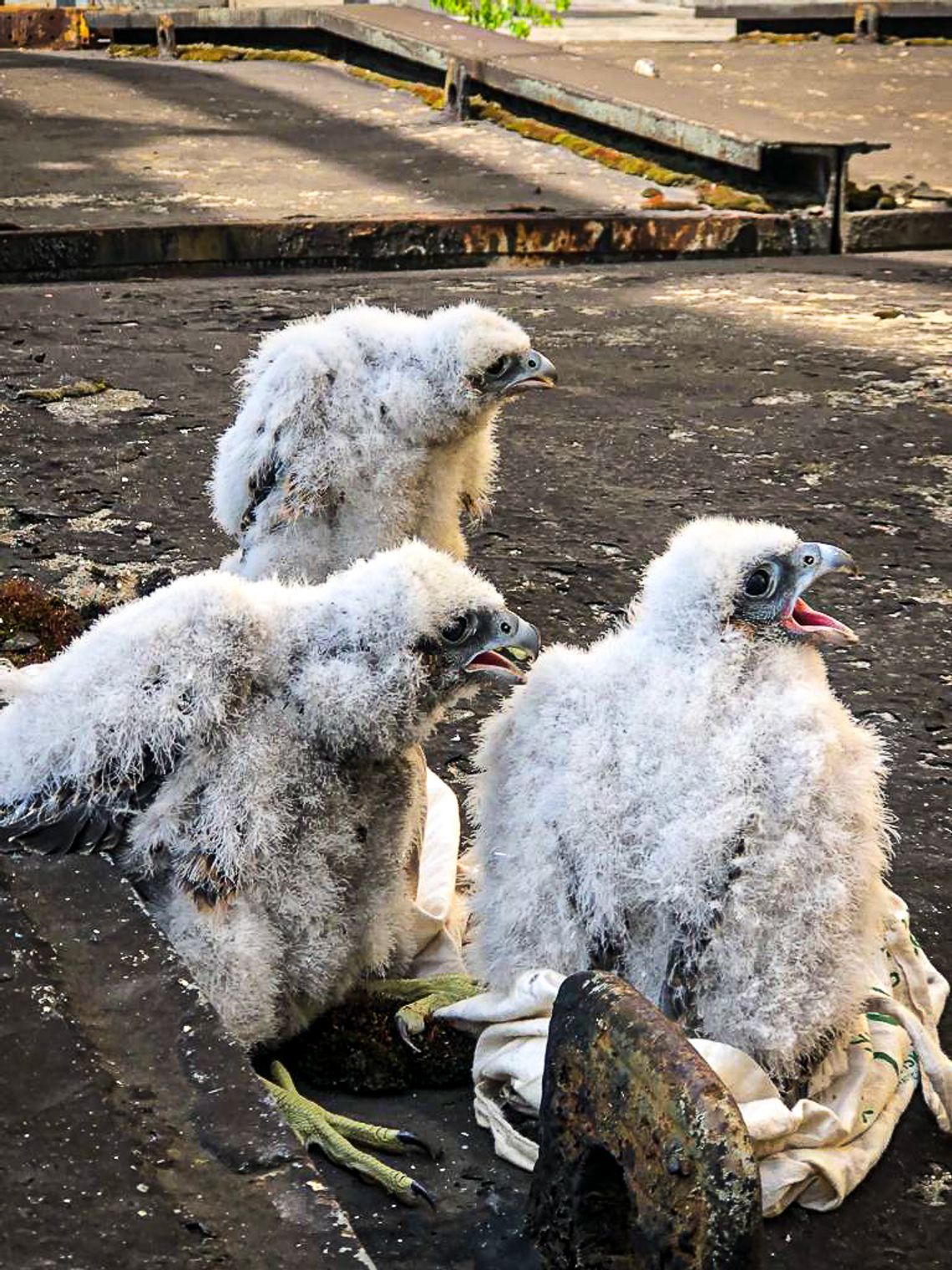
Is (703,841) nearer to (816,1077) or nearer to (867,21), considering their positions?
(816,1077)

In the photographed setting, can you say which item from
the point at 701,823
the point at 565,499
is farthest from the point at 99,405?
the point at 701,823

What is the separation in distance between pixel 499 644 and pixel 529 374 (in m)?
1.59

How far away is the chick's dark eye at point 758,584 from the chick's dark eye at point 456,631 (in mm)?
540

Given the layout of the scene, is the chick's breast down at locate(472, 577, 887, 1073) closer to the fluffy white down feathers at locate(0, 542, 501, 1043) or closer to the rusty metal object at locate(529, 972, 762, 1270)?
the fluffy white down feathers at locate(0, 542, 501, 1043)

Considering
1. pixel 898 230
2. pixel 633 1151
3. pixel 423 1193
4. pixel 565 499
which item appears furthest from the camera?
pixel 898 230

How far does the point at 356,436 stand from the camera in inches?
191

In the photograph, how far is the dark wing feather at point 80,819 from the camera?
11.0 feet

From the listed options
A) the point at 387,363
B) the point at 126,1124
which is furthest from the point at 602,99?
the point at 126,1124

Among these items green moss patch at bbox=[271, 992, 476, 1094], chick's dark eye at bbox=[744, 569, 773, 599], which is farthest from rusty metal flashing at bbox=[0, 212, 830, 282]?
green moss patch at bbox=[271, 992, 476, 1094]

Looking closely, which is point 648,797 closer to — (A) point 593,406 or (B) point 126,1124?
(B) point 126,1124

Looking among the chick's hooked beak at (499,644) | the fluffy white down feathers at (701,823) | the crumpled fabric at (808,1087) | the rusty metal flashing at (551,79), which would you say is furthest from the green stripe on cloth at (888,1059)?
the rusty metal flashing at (551,79)

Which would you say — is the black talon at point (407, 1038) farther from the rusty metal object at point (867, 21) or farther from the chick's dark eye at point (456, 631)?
the rusty metal object at point (867, 21)

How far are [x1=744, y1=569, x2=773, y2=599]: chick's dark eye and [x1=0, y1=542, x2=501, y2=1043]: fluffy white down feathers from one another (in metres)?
0.48

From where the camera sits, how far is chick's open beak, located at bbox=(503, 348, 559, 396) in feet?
16.4
